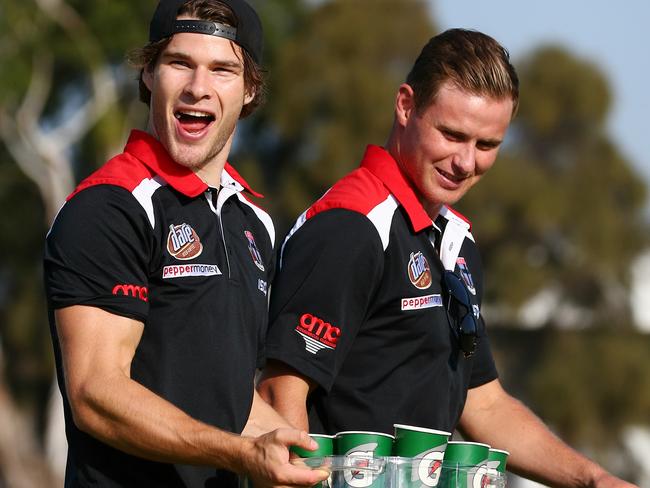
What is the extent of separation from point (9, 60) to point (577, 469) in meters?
22.7

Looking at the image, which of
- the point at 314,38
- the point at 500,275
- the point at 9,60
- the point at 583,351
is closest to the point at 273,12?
the point at 314,38

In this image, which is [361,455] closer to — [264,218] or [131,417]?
[131,417]

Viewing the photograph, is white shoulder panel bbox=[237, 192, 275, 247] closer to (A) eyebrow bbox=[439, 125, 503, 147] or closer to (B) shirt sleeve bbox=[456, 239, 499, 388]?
(A) eyebrow bbox=[439, 125, 503, 147]

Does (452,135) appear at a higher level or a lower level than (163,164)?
higher

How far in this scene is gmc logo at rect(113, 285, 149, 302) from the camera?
3.92m

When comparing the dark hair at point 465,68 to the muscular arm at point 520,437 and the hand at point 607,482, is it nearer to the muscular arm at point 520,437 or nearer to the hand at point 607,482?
the muscular arm at point 520,437

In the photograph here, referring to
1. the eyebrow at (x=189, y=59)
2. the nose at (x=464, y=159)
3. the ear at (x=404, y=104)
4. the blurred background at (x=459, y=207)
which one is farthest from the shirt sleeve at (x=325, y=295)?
the blurred background at (x=459, y=207)

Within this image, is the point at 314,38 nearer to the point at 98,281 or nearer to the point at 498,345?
the point at 498,345

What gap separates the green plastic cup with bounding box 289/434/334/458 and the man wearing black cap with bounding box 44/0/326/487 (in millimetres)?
86

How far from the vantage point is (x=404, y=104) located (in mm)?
5289

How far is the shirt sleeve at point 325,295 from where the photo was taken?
4770 millimetres

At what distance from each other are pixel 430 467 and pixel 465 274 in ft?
5.52

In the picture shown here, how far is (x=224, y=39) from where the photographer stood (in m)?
4.43

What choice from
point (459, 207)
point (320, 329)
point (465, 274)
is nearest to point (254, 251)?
point (320, 329)
